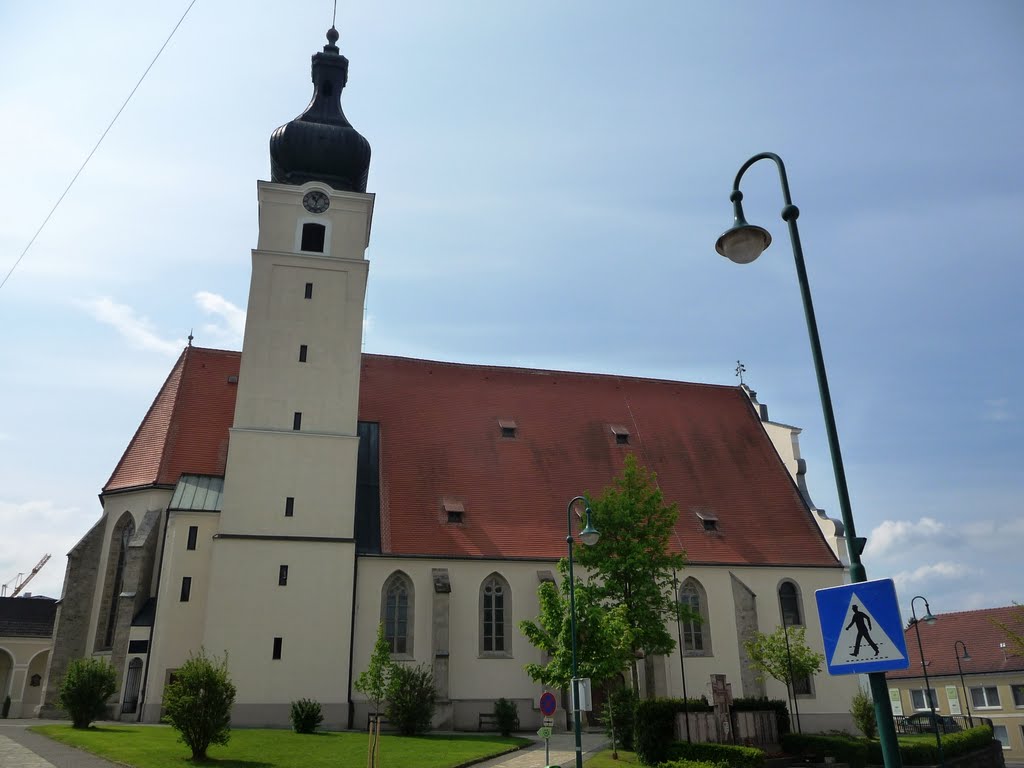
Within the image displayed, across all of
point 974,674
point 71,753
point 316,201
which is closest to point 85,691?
point 71,753

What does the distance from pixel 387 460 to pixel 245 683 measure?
30.6ft

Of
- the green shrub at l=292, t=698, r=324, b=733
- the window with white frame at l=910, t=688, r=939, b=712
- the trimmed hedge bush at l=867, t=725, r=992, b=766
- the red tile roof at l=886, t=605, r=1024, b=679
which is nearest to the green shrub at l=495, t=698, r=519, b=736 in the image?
the green shrub at l=292, t=698, r=324, b=733

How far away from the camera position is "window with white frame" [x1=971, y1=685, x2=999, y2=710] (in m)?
41.9

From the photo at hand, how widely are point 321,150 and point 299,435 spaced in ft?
37.6

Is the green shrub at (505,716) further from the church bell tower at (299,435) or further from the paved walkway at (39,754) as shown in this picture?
the paved walkway at (39,754)

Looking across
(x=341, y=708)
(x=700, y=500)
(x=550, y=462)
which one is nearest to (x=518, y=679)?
(x=341, y=708)

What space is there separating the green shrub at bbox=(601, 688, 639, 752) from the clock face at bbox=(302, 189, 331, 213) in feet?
68.3

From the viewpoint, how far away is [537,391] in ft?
119

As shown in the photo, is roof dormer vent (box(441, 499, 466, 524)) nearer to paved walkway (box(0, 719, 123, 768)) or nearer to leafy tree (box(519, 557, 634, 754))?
leafy tree (box(519, 557, 634, 754))

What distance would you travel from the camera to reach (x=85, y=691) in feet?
73.7

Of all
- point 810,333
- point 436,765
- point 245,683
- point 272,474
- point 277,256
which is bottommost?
point 436,765

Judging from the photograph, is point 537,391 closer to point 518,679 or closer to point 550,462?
point 550,462

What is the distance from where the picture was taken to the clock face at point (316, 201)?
1235 inches

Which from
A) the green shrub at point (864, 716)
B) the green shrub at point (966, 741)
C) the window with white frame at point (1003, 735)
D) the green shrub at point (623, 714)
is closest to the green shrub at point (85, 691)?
the green shrub at point (623, 714)
